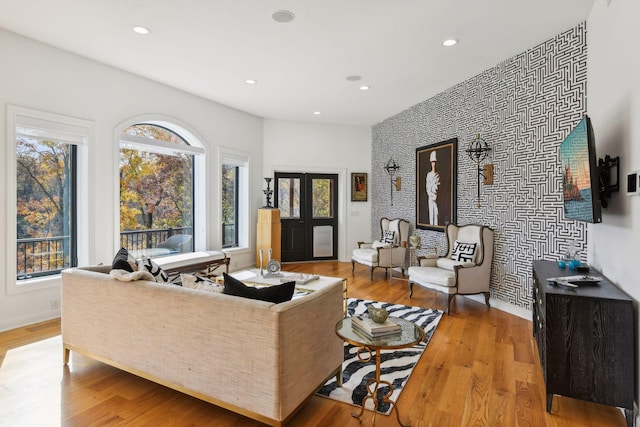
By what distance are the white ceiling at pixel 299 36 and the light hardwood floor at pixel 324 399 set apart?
2.94 metres

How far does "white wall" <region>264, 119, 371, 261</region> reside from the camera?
7367mm

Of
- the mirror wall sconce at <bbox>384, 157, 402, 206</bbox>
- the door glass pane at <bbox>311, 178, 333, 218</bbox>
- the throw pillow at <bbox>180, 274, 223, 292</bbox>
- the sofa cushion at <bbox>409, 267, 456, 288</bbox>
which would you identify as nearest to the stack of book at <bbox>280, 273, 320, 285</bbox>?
the sofa cushion at <bbox>409, 267, 456, 288</bbox>

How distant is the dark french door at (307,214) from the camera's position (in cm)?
743

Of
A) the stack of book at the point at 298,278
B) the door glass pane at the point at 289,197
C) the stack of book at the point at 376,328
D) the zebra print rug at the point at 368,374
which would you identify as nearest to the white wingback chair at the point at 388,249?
the door glass pane at the point at 289,197

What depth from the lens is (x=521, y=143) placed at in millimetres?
3977

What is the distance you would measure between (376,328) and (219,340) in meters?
0.87

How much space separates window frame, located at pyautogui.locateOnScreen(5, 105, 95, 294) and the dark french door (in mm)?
3726

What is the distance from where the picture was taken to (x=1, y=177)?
11.3 ft

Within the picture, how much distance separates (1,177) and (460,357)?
4.64 metres

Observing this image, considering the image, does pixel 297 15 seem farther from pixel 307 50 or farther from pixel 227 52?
pixel 227 52

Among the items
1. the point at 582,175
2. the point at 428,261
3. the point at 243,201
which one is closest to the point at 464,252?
the point at 428,261

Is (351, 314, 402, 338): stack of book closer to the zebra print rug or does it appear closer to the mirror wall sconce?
the zebra print rug

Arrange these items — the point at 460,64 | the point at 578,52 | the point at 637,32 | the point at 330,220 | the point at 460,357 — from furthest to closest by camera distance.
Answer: the point at 330,220, the point at 460,64, the point at 578,52, the point at 460,357, the point at 637,32

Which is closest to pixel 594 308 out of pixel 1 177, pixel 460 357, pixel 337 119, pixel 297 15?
pixel 460 357
